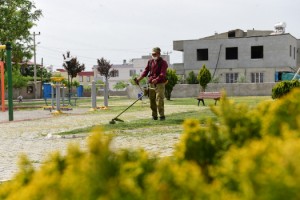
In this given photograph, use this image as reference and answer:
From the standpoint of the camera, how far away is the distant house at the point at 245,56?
4775 cm

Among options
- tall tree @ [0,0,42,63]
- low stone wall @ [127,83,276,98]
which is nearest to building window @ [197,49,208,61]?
low stone wall @ [127,83,276,98]

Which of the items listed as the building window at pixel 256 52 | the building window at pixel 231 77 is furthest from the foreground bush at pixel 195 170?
the building window at pixel 231 77

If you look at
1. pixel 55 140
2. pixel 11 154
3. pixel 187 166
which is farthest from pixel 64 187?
pixel 55 140

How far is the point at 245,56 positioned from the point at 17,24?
2588 cm

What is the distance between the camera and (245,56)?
49.7 m

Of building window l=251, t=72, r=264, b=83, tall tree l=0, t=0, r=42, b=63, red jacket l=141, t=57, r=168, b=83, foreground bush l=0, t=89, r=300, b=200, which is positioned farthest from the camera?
building window l=251, t=72, r=264, b=83

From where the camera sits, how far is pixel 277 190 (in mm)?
1294

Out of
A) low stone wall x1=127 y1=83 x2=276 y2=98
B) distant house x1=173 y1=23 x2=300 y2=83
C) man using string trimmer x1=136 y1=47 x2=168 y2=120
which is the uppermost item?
distant house x1=173 y1=23 x2=300 y2=83

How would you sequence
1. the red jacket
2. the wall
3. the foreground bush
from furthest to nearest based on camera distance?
the wall < the red jacket < the foreground bush

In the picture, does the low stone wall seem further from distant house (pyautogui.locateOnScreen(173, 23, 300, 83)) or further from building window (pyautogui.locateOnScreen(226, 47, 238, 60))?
building window (pyautogui.locateOnScreen(226, 47, 238, 60))

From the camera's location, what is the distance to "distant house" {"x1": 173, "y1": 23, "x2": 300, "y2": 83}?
47.8m

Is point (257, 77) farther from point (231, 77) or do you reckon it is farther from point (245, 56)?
point (231, 77)

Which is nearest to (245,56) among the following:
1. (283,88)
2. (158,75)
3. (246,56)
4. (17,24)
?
(246,56)

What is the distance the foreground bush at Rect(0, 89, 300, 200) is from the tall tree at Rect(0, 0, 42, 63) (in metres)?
30.3
